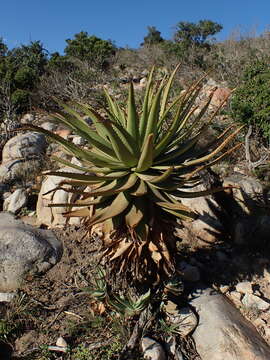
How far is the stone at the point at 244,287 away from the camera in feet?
10.5

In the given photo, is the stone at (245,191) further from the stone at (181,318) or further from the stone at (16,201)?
the stone at (16,201)

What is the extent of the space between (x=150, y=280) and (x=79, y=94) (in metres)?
8.12

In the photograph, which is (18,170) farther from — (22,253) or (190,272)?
(190,272)

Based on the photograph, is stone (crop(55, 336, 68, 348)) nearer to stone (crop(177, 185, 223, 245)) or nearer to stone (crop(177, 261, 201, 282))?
stone (crop(177, 261, 201, 282))

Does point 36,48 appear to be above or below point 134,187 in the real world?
above

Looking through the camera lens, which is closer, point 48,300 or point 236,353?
point 236,353

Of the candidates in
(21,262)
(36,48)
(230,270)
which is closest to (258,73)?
(230,270)

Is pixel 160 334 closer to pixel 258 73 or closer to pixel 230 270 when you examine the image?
pixel 230 270

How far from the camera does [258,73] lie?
20.0 feet

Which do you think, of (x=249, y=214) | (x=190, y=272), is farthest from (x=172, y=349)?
(x=249, y=214)

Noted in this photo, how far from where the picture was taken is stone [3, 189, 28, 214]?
4858 millimetres

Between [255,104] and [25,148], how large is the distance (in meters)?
4.61

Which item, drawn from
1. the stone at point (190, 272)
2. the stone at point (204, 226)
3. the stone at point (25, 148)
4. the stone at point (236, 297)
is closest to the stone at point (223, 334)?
the stone at point (236, 297)

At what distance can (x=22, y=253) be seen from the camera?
358cm
